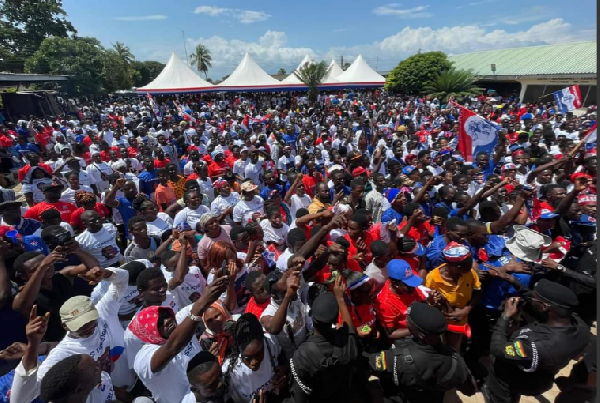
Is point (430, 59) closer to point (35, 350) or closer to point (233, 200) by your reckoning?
point (233, 200)

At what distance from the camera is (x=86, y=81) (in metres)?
28.4

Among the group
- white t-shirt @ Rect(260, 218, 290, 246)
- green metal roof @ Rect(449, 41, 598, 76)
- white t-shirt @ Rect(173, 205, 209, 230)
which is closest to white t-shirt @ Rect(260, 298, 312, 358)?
white t-shirt @ Rect(260, 218, 290, 246)

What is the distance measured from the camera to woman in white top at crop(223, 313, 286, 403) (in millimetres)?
2244

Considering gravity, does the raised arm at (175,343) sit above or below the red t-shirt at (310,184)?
above

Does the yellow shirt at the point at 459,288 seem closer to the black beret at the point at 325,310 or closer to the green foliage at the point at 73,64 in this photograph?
the black beret at the point at 325,310

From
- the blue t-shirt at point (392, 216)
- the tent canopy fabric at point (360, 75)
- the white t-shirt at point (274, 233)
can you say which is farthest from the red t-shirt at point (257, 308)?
the tent canopy fabric at point (360, 75)

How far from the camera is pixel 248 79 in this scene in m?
25.9

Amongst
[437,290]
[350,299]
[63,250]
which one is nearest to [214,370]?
[350,299]

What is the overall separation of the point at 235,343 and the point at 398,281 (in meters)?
1.43

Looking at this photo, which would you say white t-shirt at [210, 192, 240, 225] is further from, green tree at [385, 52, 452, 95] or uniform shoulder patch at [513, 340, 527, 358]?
green tree at [385, 52, 452, 95]

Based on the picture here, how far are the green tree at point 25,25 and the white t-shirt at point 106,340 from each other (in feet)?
143

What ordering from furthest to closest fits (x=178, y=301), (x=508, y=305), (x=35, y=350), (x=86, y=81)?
(x=86, y=81) < (x=178, y=301) < (x=508, y=305) < (x=35, y=350)

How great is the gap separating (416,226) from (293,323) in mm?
2163

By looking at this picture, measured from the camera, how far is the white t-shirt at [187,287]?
3.29 meters
